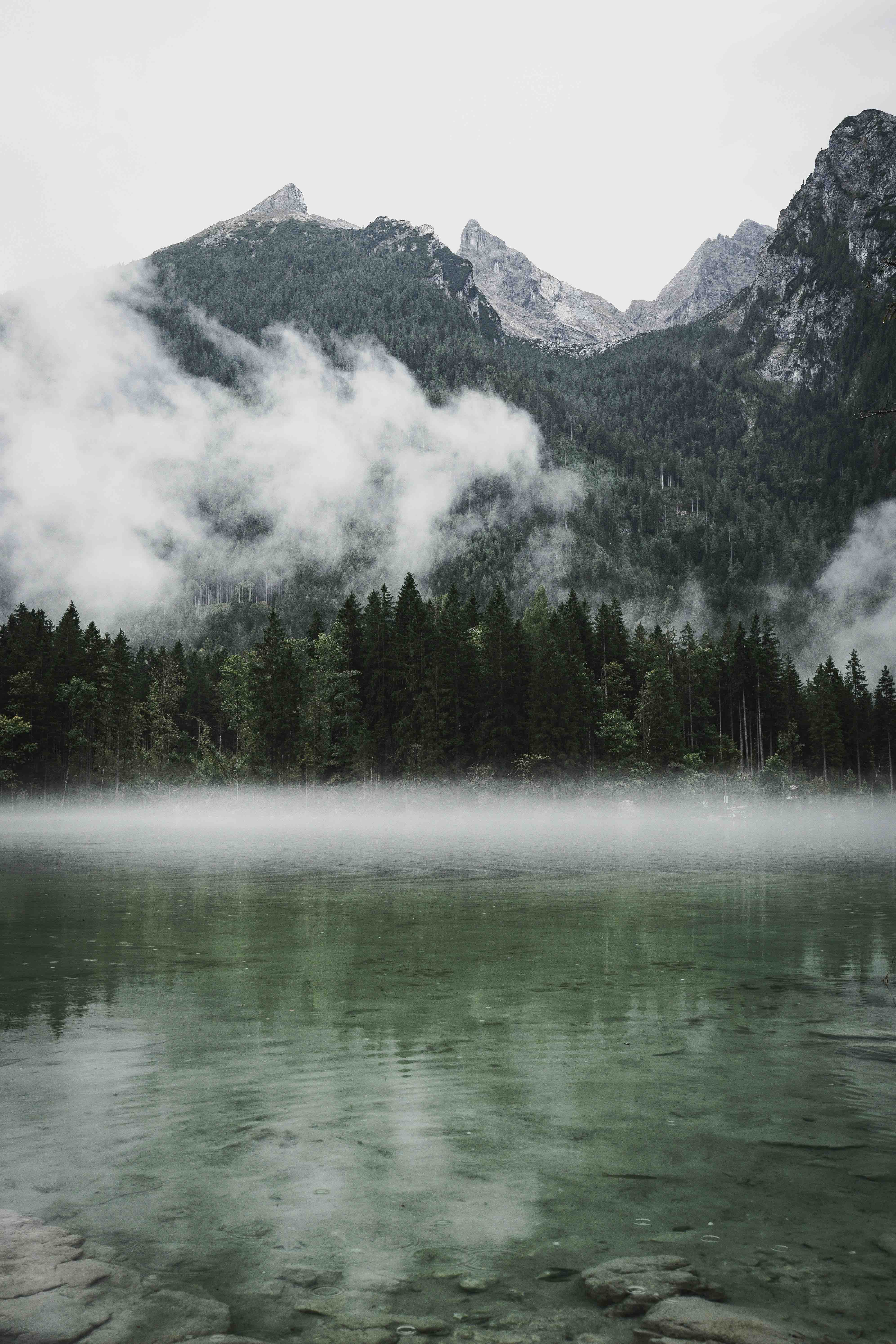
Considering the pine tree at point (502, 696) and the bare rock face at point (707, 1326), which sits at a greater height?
the pine tree at point (502, 696)

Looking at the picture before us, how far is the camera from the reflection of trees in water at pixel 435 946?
14883 millimetres

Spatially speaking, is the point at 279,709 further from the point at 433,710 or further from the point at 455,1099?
the point at 455,1099

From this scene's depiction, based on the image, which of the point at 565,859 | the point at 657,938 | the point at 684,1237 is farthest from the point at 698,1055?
the point at 565,859

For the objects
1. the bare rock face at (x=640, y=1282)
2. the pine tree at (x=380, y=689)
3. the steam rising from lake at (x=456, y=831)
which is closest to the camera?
the bare rock face at (x=640, y=1282)

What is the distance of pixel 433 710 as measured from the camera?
347ft

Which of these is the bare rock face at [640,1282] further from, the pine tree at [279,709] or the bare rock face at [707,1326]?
the pine tree at [279,709]

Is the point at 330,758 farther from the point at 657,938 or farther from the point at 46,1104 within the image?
the point at 46,1104

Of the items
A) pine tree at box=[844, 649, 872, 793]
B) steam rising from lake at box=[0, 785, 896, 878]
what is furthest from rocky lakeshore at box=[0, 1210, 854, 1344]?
pine tree at box=[844, 649, 872, 793]

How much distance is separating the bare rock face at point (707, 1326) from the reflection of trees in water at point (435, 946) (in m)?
6.65

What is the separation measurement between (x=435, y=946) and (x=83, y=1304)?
583 inches

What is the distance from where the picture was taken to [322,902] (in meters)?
28.6

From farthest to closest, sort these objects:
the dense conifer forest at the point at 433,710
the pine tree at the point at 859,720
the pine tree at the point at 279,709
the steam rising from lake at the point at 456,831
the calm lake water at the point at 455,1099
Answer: the pine tree at the point at 859,720 < the pine tree at the point at 279,709 < the dense conifer forest at the point at 433,710 < the steam rising from lake at the point at 456,831 < the calm lake water at the point at 455,1099

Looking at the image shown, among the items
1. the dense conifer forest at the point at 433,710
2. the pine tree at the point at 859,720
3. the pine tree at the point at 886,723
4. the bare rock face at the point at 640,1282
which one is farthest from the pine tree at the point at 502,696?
the bare rock face at the point at 640,1282

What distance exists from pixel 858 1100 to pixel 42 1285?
25.7ft
